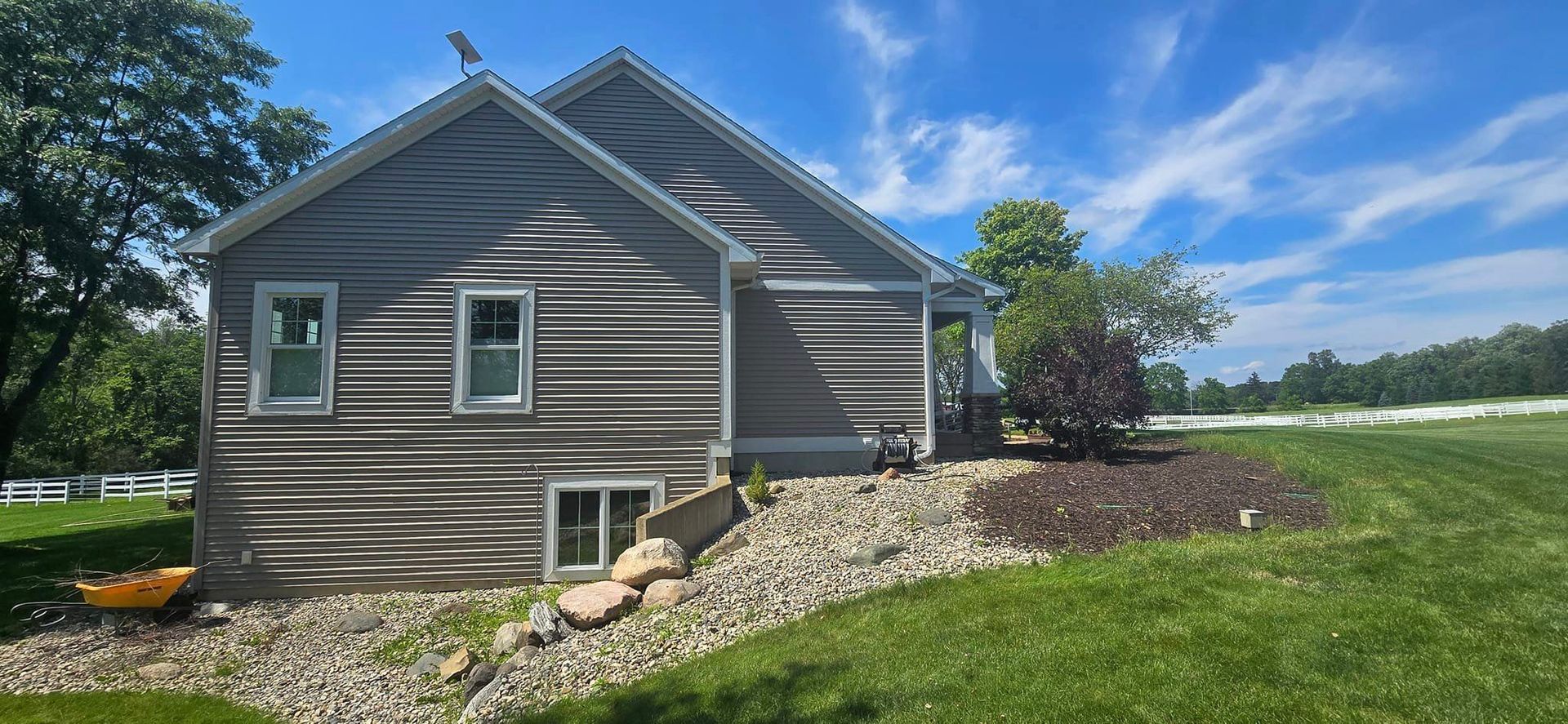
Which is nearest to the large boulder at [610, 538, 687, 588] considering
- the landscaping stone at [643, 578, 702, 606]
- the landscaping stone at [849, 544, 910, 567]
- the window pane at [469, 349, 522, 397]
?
the landscaping stone at [643, 578, 702, 606]

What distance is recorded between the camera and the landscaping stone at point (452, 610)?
8000mm

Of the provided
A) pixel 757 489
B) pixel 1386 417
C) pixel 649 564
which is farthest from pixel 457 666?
pixel 1386 417

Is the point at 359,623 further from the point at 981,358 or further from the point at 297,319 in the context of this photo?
the point at 981,358

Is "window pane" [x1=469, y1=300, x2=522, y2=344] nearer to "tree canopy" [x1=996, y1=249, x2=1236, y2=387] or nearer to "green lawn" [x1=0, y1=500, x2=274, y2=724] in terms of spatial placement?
"green lawn" [x1=0, y1=500, x2=274, y2=724]

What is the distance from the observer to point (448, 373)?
899cm

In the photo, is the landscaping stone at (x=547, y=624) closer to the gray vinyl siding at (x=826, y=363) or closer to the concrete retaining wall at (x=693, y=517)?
the concrete retaining wall at (x=693, y=517)

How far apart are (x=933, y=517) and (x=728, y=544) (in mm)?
2671

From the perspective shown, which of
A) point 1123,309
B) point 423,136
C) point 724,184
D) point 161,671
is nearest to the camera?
point 161,671

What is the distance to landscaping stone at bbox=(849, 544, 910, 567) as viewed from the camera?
24.3ft

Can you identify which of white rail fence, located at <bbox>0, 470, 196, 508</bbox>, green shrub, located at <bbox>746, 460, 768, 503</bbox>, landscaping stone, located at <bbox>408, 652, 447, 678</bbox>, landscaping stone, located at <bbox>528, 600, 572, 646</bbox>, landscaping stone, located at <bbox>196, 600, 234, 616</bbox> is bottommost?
white rail fence, located at <bbox>0, 470, 196, 508</bbox>

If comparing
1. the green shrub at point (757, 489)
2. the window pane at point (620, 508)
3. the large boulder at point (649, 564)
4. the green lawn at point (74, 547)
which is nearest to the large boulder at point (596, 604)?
the large boulder at point (649, 564)

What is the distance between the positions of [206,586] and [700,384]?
6923 millimetres

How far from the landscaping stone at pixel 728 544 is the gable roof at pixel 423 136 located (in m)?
4.09

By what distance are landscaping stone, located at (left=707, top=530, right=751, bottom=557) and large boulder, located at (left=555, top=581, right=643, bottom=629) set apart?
54.1 inches
